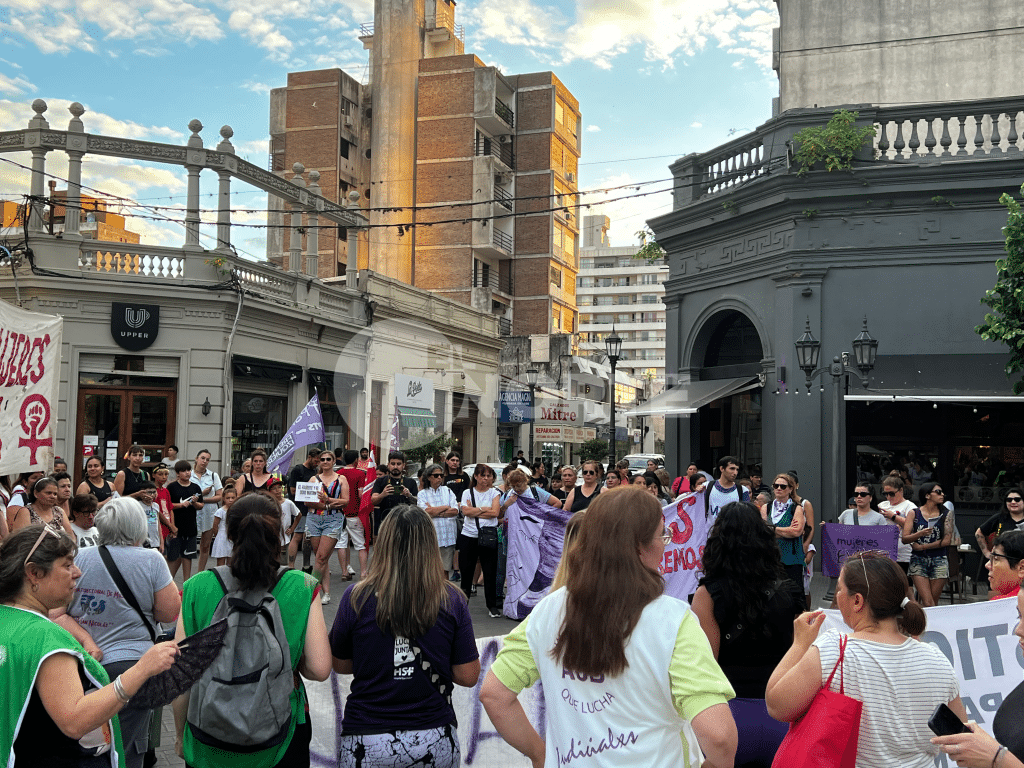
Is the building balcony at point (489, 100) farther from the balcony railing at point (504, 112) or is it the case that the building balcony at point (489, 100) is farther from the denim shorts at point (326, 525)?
the denim shorts at point (326, 525)

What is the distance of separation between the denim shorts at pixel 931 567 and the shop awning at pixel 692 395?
24.7 feet

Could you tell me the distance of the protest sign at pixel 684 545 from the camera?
33.6ft

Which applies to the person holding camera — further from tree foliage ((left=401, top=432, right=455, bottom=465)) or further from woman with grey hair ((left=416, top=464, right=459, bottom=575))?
tree foliage ((left=401, top=432, right=455, bottom=465))

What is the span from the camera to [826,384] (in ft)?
58.4

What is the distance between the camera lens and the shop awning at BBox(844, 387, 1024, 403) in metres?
16.0

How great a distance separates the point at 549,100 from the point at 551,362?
13538mm

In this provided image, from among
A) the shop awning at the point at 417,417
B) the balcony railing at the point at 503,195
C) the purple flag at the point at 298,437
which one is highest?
the balcony railing at the point at 503,195

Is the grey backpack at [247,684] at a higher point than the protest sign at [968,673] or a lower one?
higher

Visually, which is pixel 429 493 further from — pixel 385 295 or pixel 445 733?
pixel 385 295

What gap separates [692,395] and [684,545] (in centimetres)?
983

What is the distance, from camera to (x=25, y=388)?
33.6ft

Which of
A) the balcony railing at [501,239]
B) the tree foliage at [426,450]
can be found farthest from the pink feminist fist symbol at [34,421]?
the balcony railing at [501,239]

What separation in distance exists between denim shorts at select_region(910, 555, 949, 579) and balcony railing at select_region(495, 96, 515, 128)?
40200mm

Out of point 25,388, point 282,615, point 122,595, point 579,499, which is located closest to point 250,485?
point 25,388
